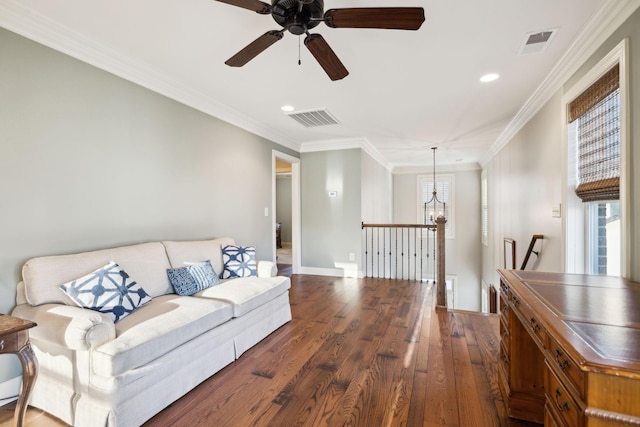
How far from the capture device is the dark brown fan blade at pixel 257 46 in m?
1.67

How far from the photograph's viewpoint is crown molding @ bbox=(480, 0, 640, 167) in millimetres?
1764

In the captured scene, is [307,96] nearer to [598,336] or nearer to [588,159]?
[588,159]

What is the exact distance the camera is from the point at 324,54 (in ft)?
5.88

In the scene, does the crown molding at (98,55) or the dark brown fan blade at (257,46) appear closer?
the dark brown fan blade at (257,46)

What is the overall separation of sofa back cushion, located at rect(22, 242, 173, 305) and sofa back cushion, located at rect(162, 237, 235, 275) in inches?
3.1

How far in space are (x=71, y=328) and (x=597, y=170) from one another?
11.9ft

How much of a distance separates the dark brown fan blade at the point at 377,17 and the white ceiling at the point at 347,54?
16.9 inches

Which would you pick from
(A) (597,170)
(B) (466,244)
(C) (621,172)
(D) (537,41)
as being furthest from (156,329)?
(B) (466,244)

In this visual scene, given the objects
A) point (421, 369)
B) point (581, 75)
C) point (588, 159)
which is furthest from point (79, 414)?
point (581, 75)

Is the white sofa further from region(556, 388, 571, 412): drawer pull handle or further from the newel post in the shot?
the newel post

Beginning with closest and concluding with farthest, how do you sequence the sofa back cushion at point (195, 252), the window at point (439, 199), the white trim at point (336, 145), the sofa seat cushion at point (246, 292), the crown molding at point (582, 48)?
the crown molding at point (582, 48), the sofa seat cushion at point (246, 292), the sofa back cushion at point (195, 252), the white trim at point (336, 145), the window at point (439, 199)

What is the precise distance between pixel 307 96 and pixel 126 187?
2.10 m

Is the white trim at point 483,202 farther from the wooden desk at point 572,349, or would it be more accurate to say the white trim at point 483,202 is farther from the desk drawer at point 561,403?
the desk drawer at point 561,403

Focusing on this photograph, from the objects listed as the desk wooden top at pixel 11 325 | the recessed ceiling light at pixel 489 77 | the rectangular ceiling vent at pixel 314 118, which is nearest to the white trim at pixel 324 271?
the rectangular ceiling vent at pixel 314 118
